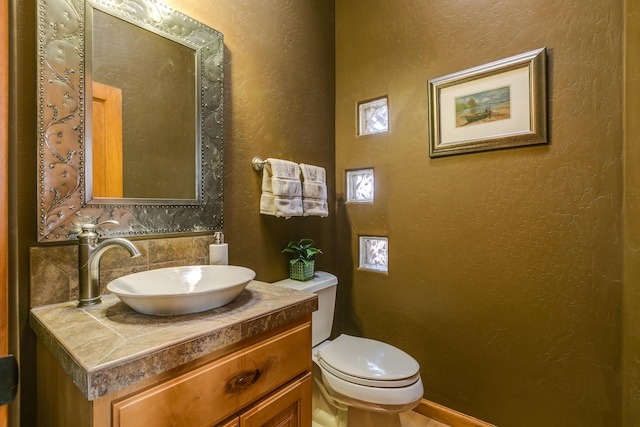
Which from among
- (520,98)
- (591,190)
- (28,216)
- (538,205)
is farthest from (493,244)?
(28,216)

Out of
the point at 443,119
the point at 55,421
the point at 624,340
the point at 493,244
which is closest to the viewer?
the point at 55,421

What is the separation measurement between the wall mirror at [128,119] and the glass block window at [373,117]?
93cm

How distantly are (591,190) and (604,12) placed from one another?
2.36 ft

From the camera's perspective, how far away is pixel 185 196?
48.4 inches

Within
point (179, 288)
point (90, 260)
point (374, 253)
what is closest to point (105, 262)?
point (90, 260)

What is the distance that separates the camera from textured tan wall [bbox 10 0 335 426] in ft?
2.89

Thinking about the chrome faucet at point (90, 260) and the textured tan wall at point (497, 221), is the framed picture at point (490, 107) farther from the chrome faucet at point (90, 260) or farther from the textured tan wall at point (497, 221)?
the chrome faucet at point (90, 260)

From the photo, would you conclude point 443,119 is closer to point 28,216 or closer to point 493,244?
point 493,244

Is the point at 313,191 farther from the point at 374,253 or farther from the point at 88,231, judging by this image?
the point at 88,231

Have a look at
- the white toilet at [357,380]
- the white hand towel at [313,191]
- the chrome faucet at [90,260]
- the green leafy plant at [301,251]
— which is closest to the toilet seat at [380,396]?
the white toilet at [357,380]

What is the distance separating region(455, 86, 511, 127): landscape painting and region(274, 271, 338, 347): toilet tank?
110 centimetres

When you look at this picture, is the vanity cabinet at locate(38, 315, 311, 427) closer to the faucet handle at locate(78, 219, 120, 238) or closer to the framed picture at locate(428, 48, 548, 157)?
the faucet handle at locate(78, 219, 120, 238)

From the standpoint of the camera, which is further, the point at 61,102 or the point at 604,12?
the point at 604,12

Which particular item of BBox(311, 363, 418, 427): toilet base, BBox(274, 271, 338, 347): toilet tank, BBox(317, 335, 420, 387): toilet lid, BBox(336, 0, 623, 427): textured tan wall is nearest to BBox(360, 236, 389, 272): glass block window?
BBox(336, 0, 623, 427): textured tan wall
